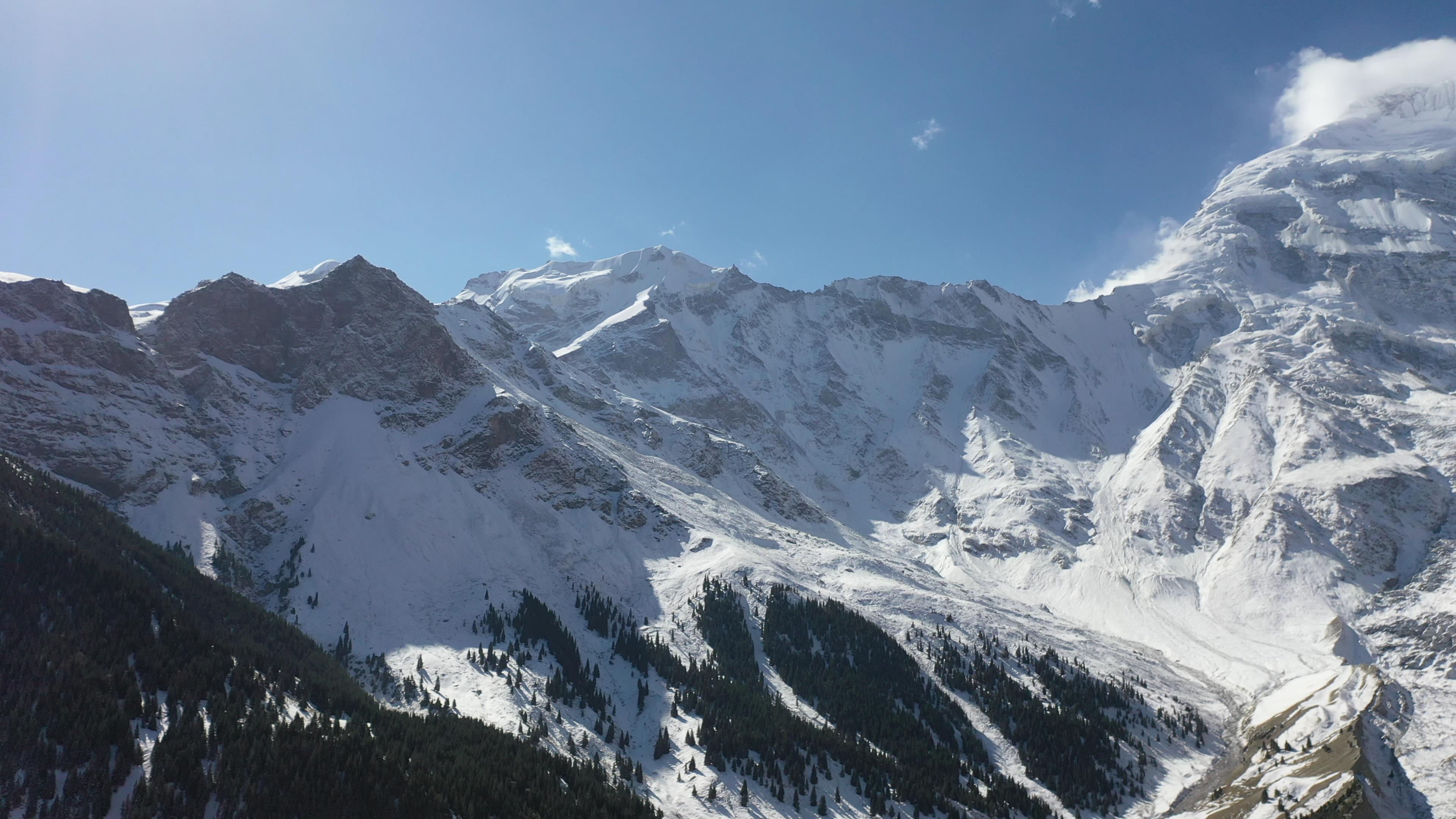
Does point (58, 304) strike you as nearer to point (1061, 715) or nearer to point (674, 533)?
point (674, 533)

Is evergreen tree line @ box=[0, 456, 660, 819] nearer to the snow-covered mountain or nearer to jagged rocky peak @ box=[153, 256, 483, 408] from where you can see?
the snow-covered mountain

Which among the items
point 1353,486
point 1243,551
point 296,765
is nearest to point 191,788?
point 296,765

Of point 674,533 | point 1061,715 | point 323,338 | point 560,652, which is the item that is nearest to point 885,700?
point 1061,715

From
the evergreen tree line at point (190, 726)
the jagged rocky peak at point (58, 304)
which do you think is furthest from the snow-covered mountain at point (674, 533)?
the evergreen tree line at point (190, 726)

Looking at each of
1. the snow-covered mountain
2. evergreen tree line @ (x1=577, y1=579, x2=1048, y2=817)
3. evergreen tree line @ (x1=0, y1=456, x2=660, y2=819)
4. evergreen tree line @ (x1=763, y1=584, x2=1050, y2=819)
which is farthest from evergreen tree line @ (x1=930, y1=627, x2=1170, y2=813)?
evergreen tree line @ (x1=0, y1=456, x2=660, y2=819)

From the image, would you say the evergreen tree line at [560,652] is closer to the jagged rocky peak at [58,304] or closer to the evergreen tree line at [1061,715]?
the evergreen tree line at [1061,715]

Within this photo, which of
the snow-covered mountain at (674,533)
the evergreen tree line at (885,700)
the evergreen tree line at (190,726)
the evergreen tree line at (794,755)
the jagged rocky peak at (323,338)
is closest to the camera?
the evergreen tree line at (190,726)
